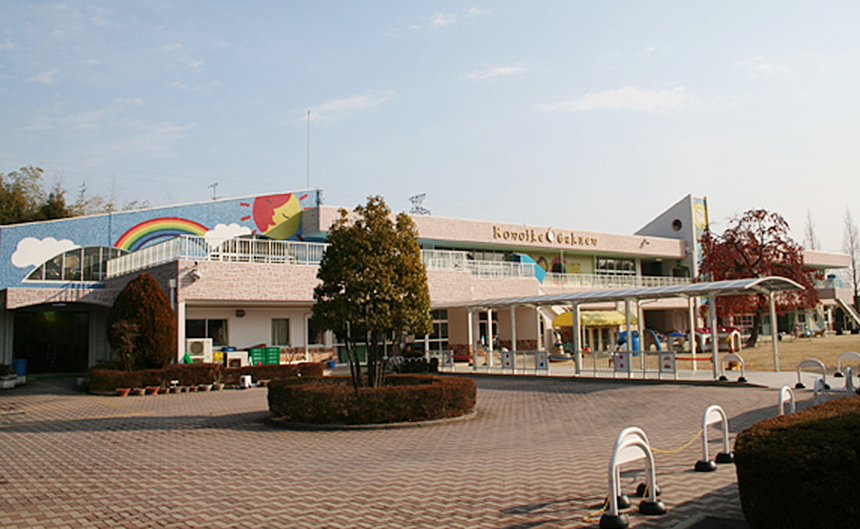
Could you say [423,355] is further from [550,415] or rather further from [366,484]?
[366,484]

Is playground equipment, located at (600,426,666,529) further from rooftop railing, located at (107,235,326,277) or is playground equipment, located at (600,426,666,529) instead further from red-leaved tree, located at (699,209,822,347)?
red-leaved tree, located at (699,209,822,347)

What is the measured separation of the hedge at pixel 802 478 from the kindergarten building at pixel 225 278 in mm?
19697

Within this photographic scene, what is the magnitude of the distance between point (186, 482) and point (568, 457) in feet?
15.7

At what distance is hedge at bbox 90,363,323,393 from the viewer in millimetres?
19062

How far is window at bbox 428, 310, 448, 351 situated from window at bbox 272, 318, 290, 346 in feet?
28.6

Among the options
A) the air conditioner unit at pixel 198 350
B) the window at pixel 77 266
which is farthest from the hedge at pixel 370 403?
the window at pixel 77 266

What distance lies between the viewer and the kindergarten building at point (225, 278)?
23.1 meters

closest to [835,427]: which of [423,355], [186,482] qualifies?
[186,482]

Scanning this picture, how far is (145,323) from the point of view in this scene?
1991 centimetres

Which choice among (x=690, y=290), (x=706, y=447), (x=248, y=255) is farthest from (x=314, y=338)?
(x=706, y=447)

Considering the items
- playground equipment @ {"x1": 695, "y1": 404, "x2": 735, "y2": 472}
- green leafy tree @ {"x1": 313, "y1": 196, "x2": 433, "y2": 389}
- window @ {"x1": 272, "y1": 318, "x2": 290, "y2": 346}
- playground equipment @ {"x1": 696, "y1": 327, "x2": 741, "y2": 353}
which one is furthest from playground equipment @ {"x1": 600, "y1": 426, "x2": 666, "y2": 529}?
playground equipment @ {"x1": 696, "y1": 327, "x2": 741, "y2": 353}

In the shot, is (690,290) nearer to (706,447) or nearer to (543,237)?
(706,447)

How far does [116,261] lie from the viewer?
87.2ft

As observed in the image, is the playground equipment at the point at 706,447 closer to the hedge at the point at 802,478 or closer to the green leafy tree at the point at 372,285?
the hedge at the point at 802,478
